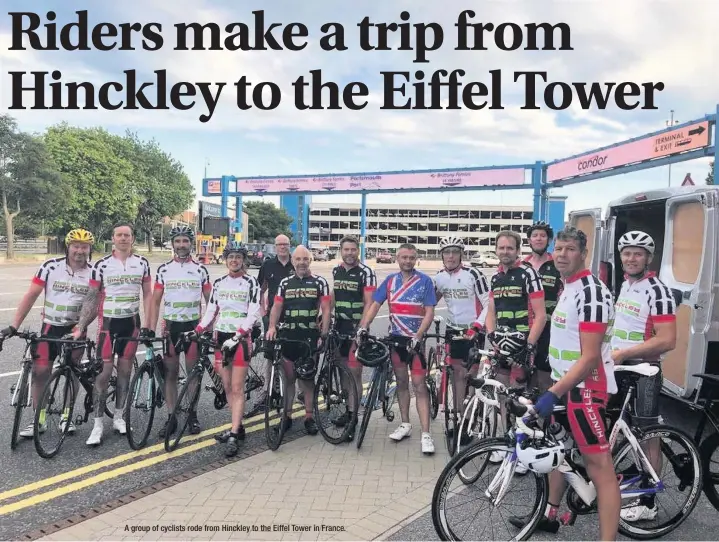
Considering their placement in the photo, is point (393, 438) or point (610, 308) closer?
point (610, 308)

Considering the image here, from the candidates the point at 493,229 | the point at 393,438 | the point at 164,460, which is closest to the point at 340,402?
the point at 393,438

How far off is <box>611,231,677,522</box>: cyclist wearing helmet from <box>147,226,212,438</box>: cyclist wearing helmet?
13.0 ft

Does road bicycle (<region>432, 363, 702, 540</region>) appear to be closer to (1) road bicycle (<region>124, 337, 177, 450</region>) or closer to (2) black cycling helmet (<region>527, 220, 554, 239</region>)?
(2) black cycling helmet (<region>527, 220, 554, 239</region>)

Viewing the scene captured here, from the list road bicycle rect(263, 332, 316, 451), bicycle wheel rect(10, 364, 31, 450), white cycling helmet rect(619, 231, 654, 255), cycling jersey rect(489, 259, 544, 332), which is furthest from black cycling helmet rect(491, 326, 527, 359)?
bicycle wheel rect(10, 364, 31, 450)

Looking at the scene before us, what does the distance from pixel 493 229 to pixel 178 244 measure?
109353 mm

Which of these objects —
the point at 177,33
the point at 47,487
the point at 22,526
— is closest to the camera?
the point at 22,526

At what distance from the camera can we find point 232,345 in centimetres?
523

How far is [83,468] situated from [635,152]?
21.4 metres

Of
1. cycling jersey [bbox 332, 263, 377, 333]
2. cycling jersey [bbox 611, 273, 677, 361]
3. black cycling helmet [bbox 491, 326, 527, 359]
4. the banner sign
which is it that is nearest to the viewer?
cycling jersey [bbox 611, 273, 677, 361]

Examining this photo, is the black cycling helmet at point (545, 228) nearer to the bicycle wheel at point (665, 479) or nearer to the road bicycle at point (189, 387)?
the bicycle wheel at point (665, 479)

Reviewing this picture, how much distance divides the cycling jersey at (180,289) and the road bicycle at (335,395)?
56.5 inches

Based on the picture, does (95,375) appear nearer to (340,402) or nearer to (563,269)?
(340,402)

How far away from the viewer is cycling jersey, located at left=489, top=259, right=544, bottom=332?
5.09m

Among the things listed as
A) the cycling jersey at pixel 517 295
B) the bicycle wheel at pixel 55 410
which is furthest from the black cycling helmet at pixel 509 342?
the bicycle wheel at pixel 55 410
